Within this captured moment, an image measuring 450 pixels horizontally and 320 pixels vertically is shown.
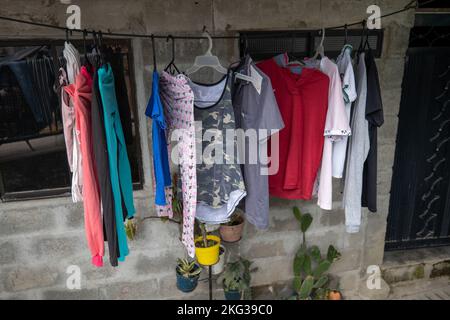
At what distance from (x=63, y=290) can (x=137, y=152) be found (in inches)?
47.7

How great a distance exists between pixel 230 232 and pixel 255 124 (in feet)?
2.76

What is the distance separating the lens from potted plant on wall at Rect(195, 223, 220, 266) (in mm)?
2277

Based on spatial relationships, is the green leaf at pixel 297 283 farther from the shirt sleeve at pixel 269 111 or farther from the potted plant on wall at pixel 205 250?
the shirt sleeve at pixel 269 111

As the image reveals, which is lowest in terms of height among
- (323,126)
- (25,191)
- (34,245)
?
(34,245)

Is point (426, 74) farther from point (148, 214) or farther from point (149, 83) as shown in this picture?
point (148, 214)

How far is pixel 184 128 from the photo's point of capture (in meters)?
1.89

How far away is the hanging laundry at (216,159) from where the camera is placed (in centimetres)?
194

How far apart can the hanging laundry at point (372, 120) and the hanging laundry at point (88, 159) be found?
1.52m

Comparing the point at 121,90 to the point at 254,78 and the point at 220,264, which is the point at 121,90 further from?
the point at 220,264

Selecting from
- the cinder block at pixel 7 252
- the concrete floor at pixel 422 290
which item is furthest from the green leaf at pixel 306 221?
the cinder block at pixel 7 252

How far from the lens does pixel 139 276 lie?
2.66 meters

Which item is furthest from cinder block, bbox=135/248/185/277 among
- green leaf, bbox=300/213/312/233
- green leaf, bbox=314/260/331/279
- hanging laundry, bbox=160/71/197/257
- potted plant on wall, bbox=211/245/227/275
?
green leaf, bbox=314/260/331/279

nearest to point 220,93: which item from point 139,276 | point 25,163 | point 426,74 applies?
point 25,163

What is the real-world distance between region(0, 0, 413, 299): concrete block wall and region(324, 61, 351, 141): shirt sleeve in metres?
0.62
